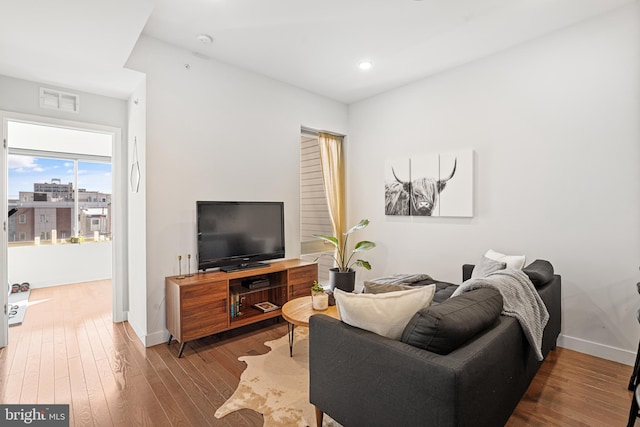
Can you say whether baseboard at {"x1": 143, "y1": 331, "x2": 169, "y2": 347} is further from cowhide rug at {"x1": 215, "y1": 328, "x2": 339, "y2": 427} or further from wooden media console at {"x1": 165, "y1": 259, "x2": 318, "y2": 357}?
cowhide rug at {"x1": 215, "y1": 328, "x2": 339, "y2": 427}

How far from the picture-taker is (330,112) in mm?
4785

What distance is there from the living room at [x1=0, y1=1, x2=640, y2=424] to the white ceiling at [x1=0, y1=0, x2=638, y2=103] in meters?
0.19

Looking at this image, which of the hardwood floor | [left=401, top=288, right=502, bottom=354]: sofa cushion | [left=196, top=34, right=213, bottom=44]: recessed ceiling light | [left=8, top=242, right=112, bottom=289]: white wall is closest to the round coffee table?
the hardwood floor

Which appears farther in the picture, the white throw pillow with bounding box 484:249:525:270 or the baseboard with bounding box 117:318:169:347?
the baseboard with bounding box 117:318:169:347

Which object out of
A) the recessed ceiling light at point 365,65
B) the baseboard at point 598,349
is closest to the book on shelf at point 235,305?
the recessed ceiling light at point 365,65

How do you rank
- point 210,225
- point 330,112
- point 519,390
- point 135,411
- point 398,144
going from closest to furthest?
point 519,390
point 135,411
point 210,225
point 398,144
point 330,112

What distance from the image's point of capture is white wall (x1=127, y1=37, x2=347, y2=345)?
3092mm

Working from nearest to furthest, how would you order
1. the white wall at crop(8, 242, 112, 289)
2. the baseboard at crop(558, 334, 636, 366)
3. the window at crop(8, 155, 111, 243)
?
the baseboard at crop(558, 334, 636, 366)
the white wall at crop(8, 242, 112, 289)
the window at crop(8, 155, 111, 243)

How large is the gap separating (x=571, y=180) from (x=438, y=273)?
5.52 feet

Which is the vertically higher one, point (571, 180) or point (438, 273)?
point (571, 180)

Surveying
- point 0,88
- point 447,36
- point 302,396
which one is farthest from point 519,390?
point 0,88

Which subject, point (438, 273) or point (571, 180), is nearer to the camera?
point (571, 180)

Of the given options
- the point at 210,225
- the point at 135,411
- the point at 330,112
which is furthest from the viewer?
the point at 330,112

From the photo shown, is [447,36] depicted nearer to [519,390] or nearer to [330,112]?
[330,112]
